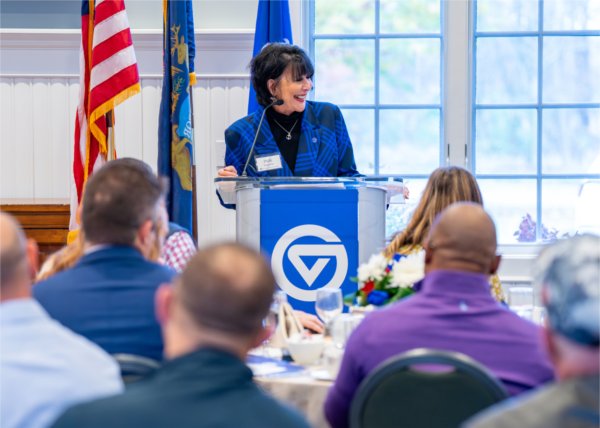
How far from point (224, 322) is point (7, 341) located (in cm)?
51

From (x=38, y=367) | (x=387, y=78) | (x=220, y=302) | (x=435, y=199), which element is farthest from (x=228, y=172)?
(x=220, y=302)

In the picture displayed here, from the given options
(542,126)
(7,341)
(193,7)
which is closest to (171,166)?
(193,7)

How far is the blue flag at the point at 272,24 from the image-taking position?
18.1ft

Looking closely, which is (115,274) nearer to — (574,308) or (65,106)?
(574,308)

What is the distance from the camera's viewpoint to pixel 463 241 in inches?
83.4

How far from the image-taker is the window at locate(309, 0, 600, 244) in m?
6.01

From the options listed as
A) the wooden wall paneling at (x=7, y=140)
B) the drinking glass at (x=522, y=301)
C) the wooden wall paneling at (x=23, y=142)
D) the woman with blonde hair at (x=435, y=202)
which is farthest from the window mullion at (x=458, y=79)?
the drinking glass at (x=522, y=301)

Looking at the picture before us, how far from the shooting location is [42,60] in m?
5.82

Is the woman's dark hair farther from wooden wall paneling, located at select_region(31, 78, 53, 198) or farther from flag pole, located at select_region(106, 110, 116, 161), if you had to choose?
wooden wall paneling, located at select_region(31, 78, 53, 198)

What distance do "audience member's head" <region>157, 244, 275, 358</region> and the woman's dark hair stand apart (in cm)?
293

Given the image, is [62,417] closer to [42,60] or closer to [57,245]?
[57,245]

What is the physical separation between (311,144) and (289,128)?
→ 0.13m

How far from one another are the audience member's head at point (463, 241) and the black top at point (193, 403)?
84 cm

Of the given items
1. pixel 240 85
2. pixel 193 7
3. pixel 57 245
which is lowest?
pixel 57 245
